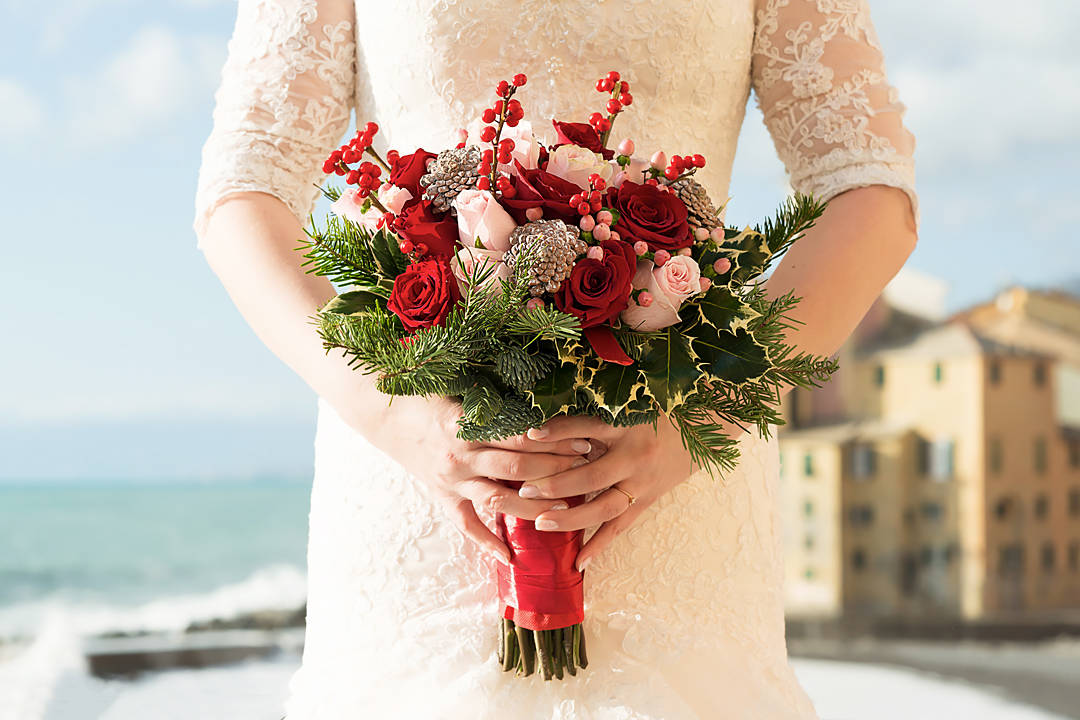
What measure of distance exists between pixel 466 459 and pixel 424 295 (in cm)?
23

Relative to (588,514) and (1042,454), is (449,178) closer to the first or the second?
(588,514)

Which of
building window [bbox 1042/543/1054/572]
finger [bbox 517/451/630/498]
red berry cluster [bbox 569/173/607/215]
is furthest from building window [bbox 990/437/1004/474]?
red berry cluster [bbox 569/173/607/215]

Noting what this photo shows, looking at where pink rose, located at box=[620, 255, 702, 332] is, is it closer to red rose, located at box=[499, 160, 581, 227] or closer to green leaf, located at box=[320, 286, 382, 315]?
red rose, located at box=[499, 160, 581, 227]

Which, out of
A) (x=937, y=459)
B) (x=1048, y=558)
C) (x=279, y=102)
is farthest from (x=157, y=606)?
(x=279, y=102)

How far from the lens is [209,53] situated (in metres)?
9.26

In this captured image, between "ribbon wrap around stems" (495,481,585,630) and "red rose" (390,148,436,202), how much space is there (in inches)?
12.5

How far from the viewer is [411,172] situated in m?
0.92

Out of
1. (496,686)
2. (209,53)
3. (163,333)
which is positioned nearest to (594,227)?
(496,686)

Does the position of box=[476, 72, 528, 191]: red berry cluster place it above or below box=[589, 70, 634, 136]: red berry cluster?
below

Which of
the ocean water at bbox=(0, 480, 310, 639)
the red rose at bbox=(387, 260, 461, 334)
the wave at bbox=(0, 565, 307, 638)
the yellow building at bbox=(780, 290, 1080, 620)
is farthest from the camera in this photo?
the ocean water at bbox=(0, 480, 310, 639)

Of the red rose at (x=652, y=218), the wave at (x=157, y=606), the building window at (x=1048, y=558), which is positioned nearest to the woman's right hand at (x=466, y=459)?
the red rose at (x=652, y=218)

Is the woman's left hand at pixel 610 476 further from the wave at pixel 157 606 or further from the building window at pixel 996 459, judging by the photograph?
the wave at pixel 157 606

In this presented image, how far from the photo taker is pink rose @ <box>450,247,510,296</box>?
2.71 feet

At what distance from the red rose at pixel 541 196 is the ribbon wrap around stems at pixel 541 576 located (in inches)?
11.5
